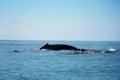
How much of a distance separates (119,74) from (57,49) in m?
48.0

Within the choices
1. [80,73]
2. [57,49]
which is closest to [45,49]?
[57,49]

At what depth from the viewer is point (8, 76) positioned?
31.2 metres

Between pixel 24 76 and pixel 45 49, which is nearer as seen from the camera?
pixel 24 76

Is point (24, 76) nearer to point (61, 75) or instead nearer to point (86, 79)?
point (61, 75)

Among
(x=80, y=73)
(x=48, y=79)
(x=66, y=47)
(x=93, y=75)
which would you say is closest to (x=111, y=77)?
(x=93, y=75)

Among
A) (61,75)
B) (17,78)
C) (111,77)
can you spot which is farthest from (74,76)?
(17,78)

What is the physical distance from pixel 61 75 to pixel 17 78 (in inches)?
190

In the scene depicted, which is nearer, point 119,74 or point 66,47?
point 119,74

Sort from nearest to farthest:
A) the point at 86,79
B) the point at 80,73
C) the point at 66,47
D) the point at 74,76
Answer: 1. the point at 86,79
2. the point at 74,76
3. the point at 80,73
4. the point at 66,47

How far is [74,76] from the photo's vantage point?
31375 mm

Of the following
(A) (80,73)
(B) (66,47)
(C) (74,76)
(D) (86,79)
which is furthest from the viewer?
(B) (66,47)

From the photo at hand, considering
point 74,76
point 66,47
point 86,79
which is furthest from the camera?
point 66,47

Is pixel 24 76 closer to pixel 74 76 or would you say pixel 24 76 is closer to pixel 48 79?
pixel 48 79

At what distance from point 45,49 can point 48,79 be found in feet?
178
